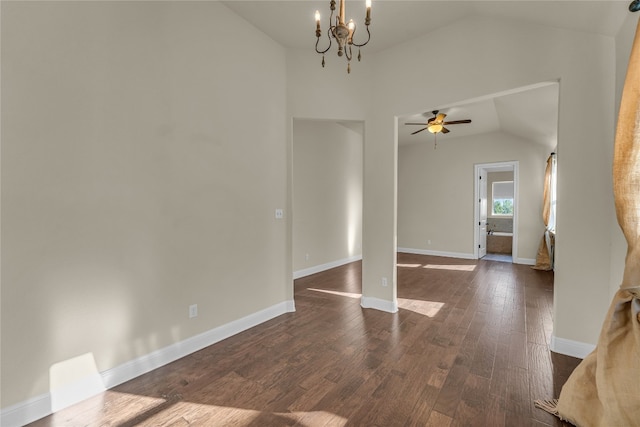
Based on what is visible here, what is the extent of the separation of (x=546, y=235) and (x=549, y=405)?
5083mm

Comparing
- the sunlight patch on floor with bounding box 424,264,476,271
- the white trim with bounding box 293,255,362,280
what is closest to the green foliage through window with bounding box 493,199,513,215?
the sunlight patch on floor with bounding box 424,264,476,271

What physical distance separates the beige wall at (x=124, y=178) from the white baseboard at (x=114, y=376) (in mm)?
59

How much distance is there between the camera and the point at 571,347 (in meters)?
2.41

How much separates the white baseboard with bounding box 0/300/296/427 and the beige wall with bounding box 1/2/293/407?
59mm

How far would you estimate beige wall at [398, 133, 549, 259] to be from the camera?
20.2 feet

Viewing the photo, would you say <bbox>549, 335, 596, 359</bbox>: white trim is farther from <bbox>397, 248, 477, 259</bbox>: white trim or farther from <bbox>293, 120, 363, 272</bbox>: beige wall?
<bbox>397, 248, 477, 259</bbox>: white trim

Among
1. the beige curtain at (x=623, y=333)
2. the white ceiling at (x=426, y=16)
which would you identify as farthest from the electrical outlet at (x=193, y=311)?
the white ceiling at (x=426, y=16)

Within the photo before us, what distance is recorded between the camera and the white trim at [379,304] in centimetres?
346

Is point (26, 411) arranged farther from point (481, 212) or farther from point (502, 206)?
point (502, 206)

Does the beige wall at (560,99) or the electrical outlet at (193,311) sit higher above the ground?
the beige wall at (560,99)

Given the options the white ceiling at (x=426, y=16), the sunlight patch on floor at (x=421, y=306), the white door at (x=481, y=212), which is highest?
the white ceiling at (x=426, y=16)

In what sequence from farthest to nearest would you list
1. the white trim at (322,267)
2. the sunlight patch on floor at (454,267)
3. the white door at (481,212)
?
the white door at (481,212)
the sunlight patch on floor at (454,267)
the white trim at (322,267)

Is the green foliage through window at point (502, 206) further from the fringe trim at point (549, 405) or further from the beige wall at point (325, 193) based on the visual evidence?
the fringe trim at point (549, 405)

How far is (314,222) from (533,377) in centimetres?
406
